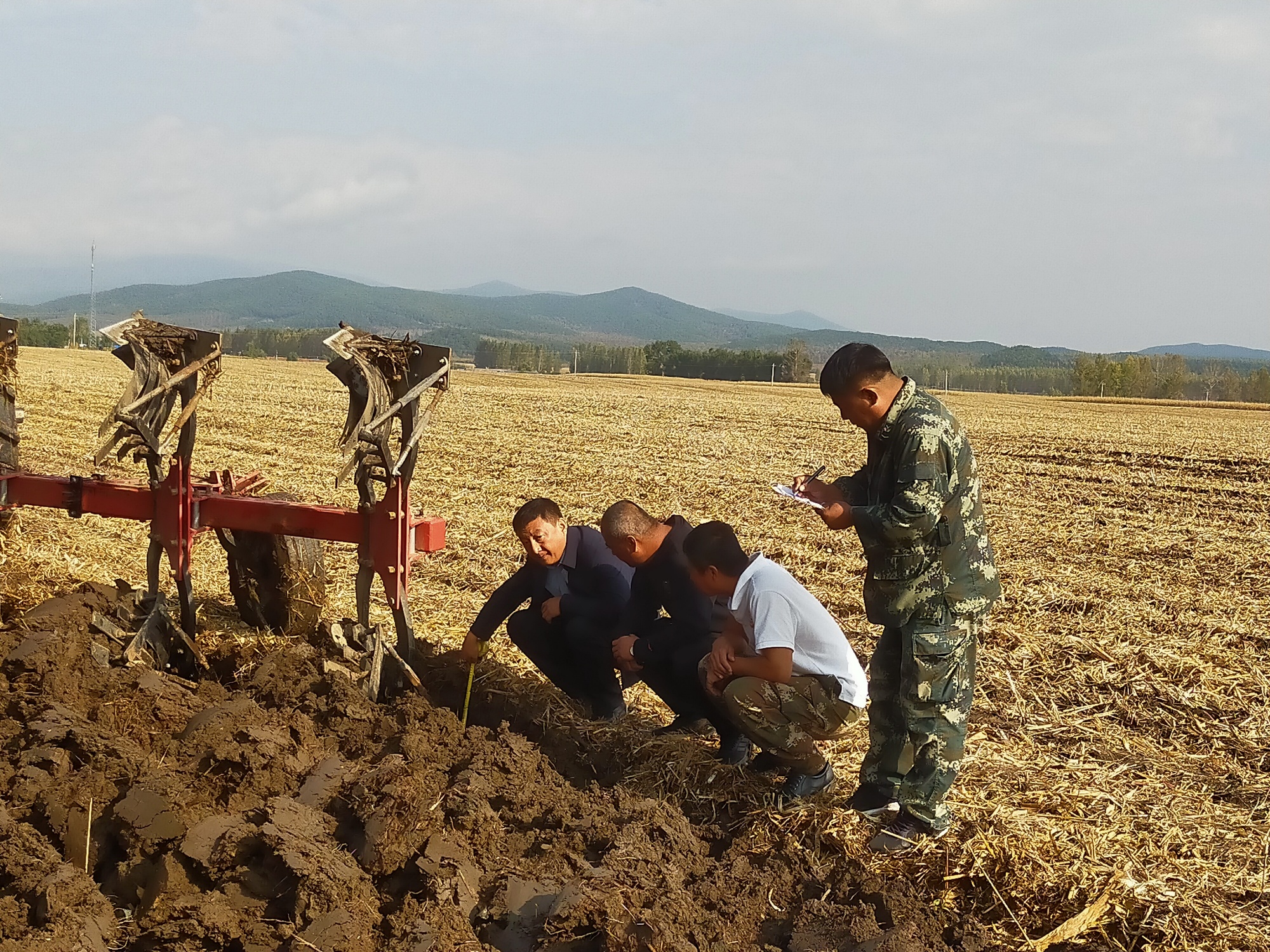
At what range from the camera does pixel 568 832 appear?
392 centimetres

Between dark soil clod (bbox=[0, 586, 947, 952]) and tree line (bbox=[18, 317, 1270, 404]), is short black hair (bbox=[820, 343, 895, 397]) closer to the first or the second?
dark soil clod (bbox=[0, 586, 947, 952])

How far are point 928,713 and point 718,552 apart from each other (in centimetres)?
103

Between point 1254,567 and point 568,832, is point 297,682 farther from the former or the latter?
point 1254,567

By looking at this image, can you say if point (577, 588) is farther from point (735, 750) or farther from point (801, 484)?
point (801, 484)

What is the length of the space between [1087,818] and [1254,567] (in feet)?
22.1

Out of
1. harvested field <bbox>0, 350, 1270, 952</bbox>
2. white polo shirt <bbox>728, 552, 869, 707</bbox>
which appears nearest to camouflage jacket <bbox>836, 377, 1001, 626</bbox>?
white polo shirt <bbox>728, 552, 869, 707</bbox>

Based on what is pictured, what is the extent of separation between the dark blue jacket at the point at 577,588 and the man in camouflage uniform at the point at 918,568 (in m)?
1.36

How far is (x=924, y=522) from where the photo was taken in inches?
161

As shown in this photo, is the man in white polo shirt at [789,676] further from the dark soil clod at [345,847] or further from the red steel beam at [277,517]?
the red steel beam at [277,517]

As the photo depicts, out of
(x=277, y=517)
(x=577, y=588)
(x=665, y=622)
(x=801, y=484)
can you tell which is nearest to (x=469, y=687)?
(x=577, y=588)

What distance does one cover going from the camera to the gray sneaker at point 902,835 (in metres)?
4.15

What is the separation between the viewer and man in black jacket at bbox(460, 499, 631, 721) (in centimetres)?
527

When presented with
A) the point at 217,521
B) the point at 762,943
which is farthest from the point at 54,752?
the point at 762,943

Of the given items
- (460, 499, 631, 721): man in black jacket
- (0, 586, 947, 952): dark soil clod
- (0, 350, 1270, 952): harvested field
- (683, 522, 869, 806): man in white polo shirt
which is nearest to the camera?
(0, 586, 947, 952): dark soil clod
